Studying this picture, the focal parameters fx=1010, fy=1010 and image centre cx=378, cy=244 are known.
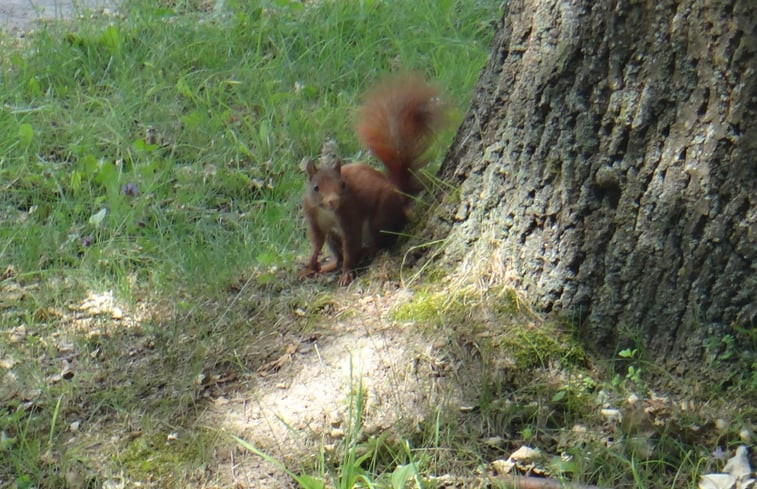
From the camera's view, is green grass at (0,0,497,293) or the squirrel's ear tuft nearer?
green grass at (0,0,497,293)

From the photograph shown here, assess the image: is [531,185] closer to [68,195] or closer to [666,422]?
[666,422]

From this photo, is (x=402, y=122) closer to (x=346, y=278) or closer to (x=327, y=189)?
(x=327, y=189)

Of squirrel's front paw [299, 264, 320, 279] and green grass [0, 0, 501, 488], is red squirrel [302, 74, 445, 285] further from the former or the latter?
green grass [0, 0, 501, 488]

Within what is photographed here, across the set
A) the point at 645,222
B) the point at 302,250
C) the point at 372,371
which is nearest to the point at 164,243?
the point at 302,250

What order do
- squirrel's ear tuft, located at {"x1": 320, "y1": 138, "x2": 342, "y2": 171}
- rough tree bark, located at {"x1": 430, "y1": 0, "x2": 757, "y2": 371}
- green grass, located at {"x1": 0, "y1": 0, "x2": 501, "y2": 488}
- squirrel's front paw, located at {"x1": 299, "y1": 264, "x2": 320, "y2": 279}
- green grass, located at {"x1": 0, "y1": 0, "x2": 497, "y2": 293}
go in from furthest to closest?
1. squirrel's ear tuft, located at {"x1": 320, "y1": 138, "x2": 342, "y2": 171}
2. green grass, located at {"x1": 0, "y1": 0, "x2": 497, "y2": 293}
3. squirrel's front paw, located at {"x1": 299, "y1": 264, "x2": 320, "y2": 279}
4. green grass, located at {"x1": 0, "y1": 0, "x2": 501, "y2": 488}
5. rough tree bark, located at {"x1": 430, "y1": 0, "x2": 757, "y2": 371}

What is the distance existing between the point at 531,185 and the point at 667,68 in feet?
1.74

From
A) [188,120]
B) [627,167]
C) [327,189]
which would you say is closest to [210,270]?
[327,189]

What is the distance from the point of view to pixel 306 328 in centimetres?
305

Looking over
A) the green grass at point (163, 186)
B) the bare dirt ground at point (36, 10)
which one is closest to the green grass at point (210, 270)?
the green grass at point (163, 186)

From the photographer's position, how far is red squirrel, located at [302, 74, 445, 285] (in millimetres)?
3312

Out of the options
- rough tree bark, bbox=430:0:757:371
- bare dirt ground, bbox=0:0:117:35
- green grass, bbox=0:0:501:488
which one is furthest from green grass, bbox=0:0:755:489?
bare dirt ground, bbox=0:0:117:35

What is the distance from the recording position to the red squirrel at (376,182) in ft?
10.9

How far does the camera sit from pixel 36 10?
5559mm

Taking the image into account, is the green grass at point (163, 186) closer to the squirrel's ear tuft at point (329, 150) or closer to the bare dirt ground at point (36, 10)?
the squirrel's ear tuft at point (329, 150)
